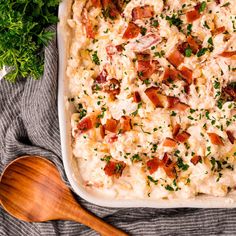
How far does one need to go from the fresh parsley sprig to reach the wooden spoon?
576 millimetres

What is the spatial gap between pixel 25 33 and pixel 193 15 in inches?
35.6

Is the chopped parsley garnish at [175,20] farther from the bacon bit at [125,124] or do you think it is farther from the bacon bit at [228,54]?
the bacon bit at [125,124]

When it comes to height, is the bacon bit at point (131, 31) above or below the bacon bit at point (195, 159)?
above

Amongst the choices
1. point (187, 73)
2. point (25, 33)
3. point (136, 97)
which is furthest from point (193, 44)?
point (25, 33)

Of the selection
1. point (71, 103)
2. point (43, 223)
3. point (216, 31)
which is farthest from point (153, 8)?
point (43, 223)

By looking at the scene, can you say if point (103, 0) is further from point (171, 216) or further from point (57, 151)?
point (171, 216)

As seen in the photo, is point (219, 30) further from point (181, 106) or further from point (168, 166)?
point (168, 166)

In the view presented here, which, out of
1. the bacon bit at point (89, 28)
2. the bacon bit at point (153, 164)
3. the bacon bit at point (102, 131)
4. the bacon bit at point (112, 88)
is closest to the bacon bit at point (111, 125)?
the bacon bit at point (102, 131)

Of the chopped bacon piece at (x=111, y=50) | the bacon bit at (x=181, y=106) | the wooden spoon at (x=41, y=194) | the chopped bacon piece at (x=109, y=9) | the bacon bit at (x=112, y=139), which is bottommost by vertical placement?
the wooden spoon at (x=41, y=194)

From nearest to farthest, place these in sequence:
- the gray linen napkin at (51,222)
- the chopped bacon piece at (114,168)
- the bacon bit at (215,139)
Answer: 1. the bacon bit at (215,139)
2. the chopped bacon piece at (114,168)
3. the gray linen napkin at (51,222)

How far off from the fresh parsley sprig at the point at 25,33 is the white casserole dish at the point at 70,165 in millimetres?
68

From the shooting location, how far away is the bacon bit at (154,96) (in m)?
2.82

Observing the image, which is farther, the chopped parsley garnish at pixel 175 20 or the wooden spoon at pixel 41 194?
the wooden spoon at pixel 41 194

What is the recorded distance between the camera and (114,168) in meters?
2.90
